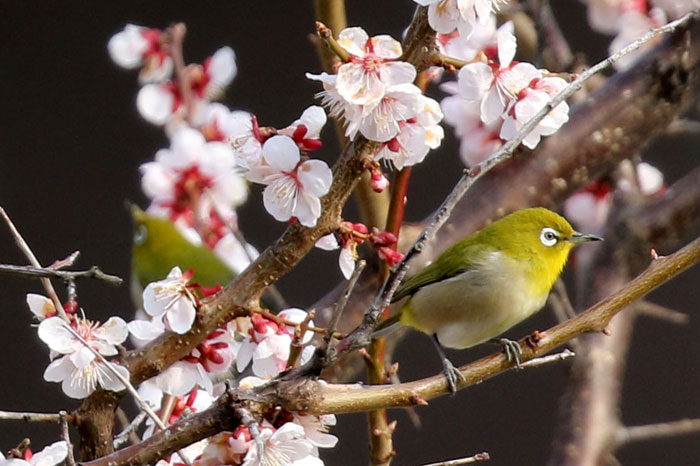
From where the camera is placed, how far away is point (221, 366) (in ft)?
2.84

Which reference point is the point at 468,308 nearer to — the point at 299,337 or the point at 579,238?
the point at 579,238

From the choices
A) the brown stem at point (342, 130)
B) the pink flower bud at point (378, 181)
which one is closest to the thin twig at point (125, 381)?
the pink flower bud at point (378, 181)

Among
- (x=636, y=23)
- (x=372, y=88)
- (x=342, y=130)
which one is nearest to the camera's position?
(x=372, y=88)

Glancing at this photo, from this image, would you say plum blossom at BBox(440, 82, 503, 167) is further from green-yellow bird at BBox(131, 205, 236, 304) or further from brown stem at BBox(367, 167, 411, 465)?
brown stem at BBox(367, 167, 411, 465)

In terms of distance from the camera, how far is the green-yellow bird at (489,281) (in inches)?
42.1

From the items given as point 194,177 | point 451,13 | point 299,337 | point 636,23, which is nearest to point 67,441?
point 299,337

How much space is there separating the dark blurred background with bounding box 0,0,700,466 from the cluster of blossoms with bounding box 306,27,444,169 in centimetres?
137

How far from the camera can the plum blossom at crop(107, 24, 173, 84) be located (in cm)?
137

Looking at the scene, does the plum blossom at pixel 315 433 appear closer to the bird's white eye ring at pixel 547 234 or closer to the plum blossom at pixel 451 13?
the plum blossom at pixel 451 13

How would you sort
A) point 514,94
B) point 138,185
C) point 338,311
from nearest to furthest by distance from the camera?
point 338,311 < point 514,94 < point 138,185

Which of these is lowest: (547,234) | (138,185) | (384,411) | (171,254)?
(384,411)

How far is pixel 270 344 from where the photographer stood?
33.8 inches

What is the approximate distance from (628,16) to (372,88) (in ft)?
3.40

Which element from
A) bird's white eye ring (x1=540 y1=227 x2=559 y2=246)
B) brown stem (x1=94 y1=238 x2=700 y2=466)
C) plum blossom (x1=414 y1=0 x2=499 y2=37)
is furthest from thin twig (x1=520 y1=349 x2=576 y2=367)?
bird's white eye ring (x1=540 y1=227 x2=559 y2=246)
